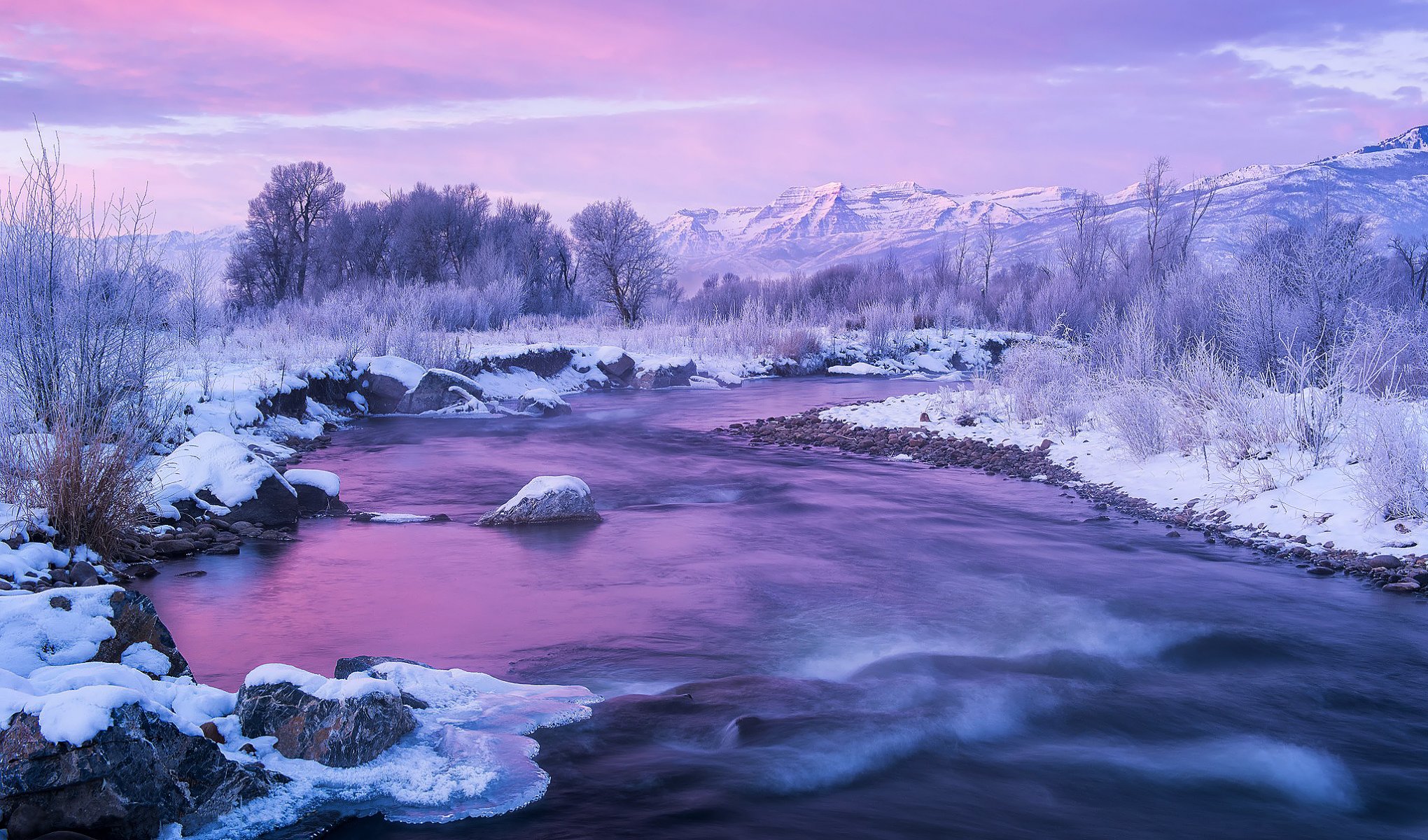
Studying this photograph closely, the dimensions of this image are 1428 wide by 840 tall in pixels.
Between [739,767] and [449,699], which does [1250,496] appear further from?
[449,699]

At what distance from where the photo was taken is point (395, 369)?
21500 mm

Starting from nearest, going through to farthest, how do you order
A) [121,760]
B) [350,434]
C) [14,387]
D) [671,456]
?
[121,760] → [14,387] → [671,456] → [350,434]

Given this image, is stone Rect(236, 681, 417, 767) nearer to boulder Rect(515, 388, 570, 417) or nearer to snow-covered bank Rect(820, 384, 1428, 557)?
snow-covered bank Rect(820, 384, 1428, 557)

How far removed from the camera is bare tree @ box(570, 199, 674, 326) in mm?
46250

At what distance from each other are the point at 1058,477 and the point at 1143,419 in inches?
54.4

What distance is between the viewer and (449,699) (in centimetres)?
525

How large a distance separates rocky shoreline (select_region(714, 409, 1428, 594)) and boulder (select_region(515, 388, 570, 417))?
15.7ft

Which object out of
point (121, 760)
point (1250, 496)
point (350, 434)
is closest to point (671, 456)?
point (350, 434)

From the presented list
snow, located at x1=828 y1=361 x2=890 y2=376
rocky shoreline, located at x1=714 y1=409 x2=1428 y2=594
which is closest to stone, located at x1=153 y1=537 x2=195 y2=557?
rocky shoreline, located at x1=714 y1=409 x2=1428 y2=594

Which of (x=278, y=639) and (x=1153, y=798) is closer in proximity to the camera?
(x=1153, y=798)

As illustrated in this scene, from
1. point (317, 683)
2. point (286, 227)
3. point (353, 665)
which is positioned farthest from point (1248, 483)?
point (286, 227)

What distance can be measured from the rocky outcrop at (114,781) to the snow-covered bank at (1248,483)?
9495 millimetres

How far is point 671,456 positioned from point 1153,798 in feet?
39.3

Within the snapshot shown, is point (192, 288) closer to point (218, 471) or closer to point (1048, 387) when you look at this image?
point (218, 471)
